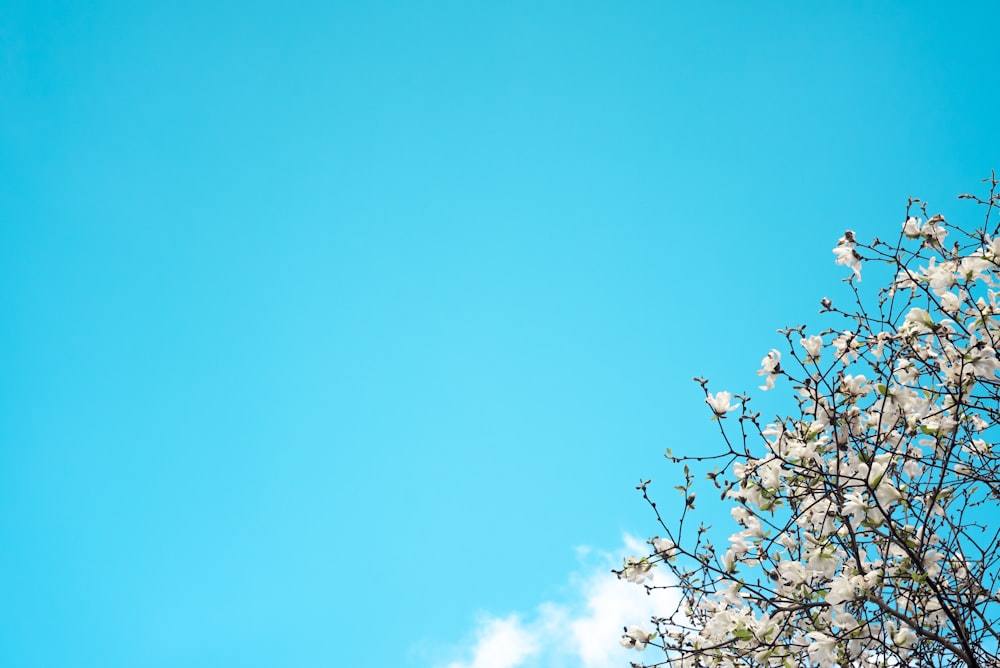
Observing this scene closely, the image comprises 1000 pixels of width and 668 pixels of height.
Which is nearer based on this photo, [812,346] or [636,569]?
[812,346]

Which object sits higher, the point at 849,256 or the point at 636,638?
the point at 849,256

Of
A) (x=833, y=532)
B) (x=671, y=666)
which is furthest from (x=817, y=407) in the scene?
(x=671, y=666)

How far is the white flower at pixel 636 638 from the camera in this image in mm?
3898

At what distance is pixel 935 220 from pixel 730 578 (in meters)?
1.82

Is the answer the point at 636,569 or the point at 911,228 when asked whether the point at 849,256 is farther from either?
the point at 636,569

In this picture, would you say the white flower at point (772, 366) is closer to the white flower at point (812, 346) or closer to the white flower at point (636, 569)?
the white flower at point (812, 346)

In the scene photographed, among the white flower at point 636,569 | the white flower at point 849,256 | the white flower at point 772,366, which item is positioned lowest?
the white flower at point 636,569

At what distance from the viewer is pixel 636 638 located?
3.91 meters

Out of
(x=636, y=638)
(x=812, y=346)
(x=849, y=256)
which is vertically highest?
(x=849, y=256)

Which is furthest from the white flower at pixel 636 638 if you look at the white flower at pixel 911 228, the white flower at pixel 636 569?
the white flower at pixel 911 228

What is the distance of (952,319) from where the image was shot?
347 cm

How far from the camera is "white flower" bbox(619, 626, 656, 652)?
3898 mm

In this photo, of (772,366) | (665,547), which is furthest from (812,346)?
(665,547)

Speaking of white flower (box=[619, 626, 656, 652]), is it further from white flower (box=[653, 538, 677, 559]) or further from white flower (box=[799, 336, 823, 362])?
white flower (box=[799, 336, 823, 362])
